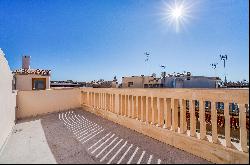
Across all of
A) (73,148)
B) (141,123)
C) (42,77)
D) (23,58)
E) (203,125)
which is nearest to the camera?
(203,125)

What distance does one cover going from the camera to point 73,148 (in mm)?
6312

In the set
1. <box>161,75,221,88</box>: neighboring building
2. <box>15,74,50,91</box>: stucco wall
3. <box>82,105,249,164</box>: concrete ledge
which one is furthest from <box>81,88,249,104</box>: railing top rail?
<box>161,75,221,88</box>: neighboring building

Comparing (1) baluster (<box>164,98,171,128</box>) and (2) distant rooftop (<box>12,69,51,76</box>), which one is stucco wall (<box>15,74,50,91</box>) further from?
(1) baluster (<box>164,98,171,128</box>)

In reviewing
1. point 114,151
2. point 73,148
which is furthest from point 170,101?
point 73,148

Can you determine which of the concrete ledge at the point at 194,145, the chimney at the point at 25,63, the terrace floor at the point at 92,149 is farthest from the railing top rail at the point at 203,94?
the chimney at the point at 25,63

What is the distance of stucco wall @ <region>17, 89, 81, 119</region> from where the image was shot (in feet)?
44.3

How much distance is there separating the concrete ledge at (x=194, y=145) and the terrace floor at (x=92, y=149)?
152 millimetres

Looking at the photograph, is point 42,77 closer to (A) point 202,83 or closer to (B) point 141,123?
(B) point 141,123

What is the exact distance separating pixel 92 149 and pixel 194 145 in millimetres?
2711

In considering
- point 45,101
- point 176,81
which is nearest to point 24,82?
point 45,101

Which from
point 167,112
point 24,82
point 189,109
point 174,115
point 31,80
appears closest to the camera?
point 189,109

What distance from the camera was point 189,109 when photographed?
18.2ft

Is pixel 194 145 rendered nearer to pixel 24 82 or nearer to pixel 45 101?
pixel 45 101

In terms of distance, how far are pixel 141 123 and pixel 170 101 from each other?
5.08 ft
